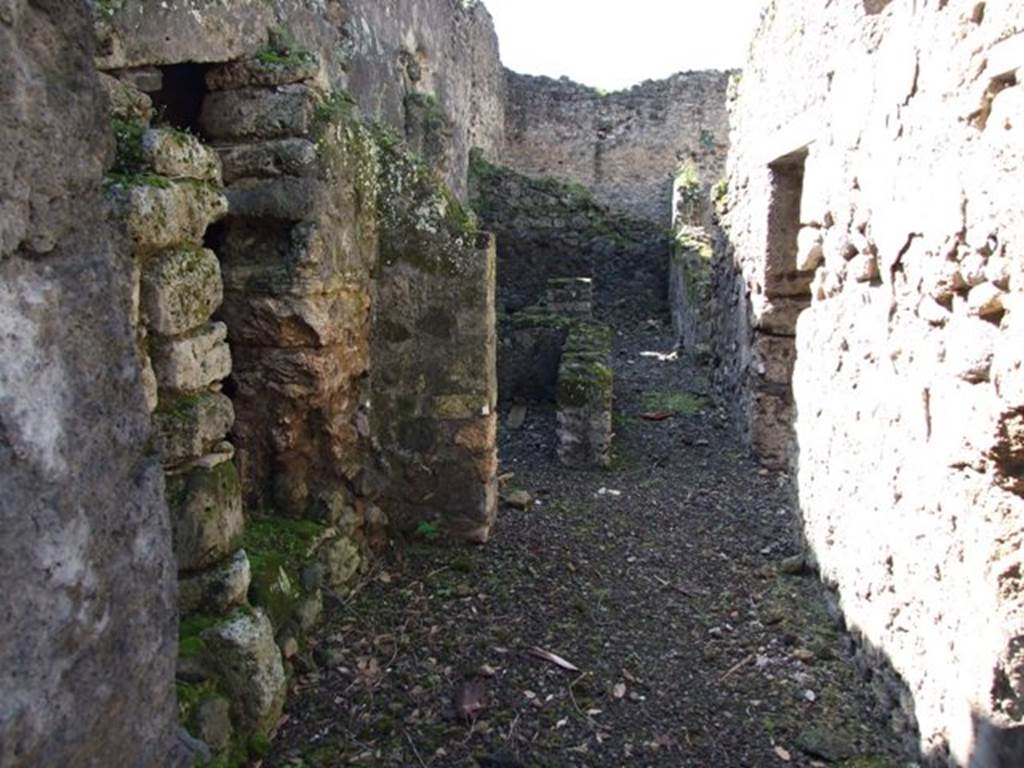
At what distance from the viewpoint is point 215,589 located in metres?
2.64

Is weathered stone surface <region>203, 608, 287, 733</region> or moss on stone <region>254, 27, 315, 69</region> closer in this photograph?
weathered stone surface <region>203, 608, 287, 733</region>

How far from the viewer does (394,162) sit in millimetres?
4012

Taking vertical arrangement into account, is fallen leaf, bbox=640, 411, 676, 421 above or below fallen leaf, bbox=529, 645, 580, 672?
above

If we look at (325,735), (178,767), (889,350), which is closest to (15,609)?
(178,767)

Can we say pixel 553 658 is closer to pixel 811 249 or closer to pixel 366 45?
pixel 811 249

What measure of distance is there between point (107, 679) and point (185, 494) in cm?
Result: 100

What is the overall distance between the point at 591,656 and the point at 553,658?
0.56 ft

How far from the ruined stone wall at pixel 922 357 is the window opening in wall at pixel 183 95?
2638 millimetres

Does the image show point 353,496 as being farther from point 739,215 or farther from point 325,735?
point 739,215

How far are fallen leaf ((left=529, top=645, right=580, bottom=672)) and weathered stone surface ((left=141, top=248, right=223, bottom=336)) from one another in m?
1.82

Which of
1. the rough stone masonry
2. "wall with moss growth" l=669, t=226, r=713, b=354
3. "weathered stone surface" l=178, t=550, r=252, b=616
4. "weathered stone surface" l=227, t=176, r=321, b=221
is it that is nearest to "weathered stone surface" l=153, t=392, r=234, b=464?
the rough stone masonry

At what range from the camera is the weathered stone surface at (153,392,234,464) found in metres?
2.52

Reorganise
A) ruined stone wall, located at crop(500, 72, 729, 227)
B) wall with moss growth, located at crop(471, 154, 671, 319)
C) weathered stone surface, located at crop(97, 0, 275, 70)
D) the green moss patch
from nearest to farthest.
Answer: weathered stone surface, located at crop(97, 0, 275, 70), the green moss patch, wall with moss growth, located at crop(471, 154, 671, 319), ruined stone wall, located at crop(500, 72, 729, 227)

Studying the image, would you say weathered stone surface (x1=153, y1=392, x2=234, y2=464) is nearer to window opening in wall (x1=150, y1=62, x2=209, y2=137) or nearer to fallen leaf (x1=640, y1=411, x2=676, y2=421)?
window opening in wall (x1=150, y1=62, x2=209, y2=137)
